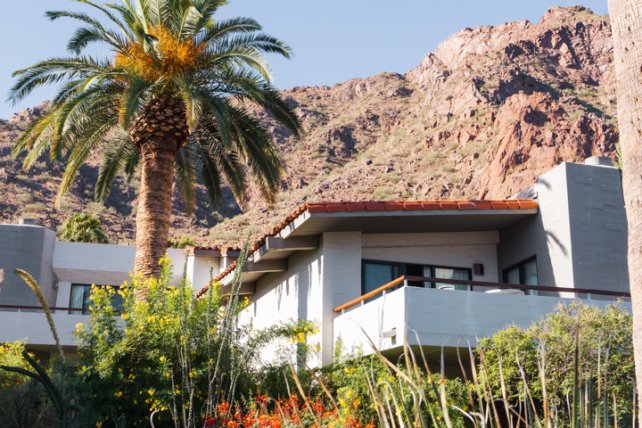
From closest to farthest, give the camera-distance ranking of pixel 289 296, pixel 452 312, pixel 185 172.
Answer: pixel 452 312 < pixel 289 296 < pixel 185 172

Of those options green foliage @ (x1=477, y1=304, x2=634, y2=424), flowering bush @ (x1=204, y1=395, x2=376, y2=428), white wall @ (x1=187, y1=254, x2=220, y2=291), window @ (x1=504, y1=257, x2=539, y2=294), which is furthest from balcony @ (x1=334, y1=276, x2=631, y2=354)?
white wall @ (x1=187, y1=254, x2=220, y2=291)

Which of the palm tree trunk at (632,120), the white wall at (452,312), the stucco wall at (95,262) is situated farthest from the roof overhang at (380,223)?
the palm tree trunk at (632,120)

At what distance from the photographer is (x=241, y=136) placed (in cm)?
2047

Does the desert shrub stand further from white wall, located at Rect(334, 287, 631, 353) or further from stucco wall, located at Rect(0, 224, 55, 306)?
stucco wall, located at Rect(0, 224, 55, 306)

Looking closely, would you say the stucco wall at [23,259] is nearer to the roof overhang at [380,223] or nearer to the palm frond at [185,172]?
the palm frond at [185,172]

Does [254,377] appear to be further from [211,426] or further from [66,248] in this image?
[66,248]

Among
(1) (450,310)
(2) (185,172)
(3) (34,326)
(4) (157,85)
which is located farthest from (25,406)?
(3) (34,326)

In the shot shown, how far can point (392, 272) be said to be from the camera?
775 inches

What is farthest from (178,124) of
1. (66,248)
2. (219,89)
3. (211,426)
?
(66,248)

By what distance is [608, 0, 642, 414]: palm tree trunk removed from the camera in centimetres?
406

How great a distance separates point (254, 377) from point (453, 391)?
401 cm

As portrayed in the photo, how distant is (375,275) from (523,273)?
3.39 m

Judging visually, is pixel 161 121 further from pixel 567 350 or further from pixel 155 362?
pixel 567 350

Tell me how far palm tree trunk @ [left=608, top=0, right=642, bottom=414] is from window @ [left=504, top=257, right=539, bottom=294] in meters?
15.0
